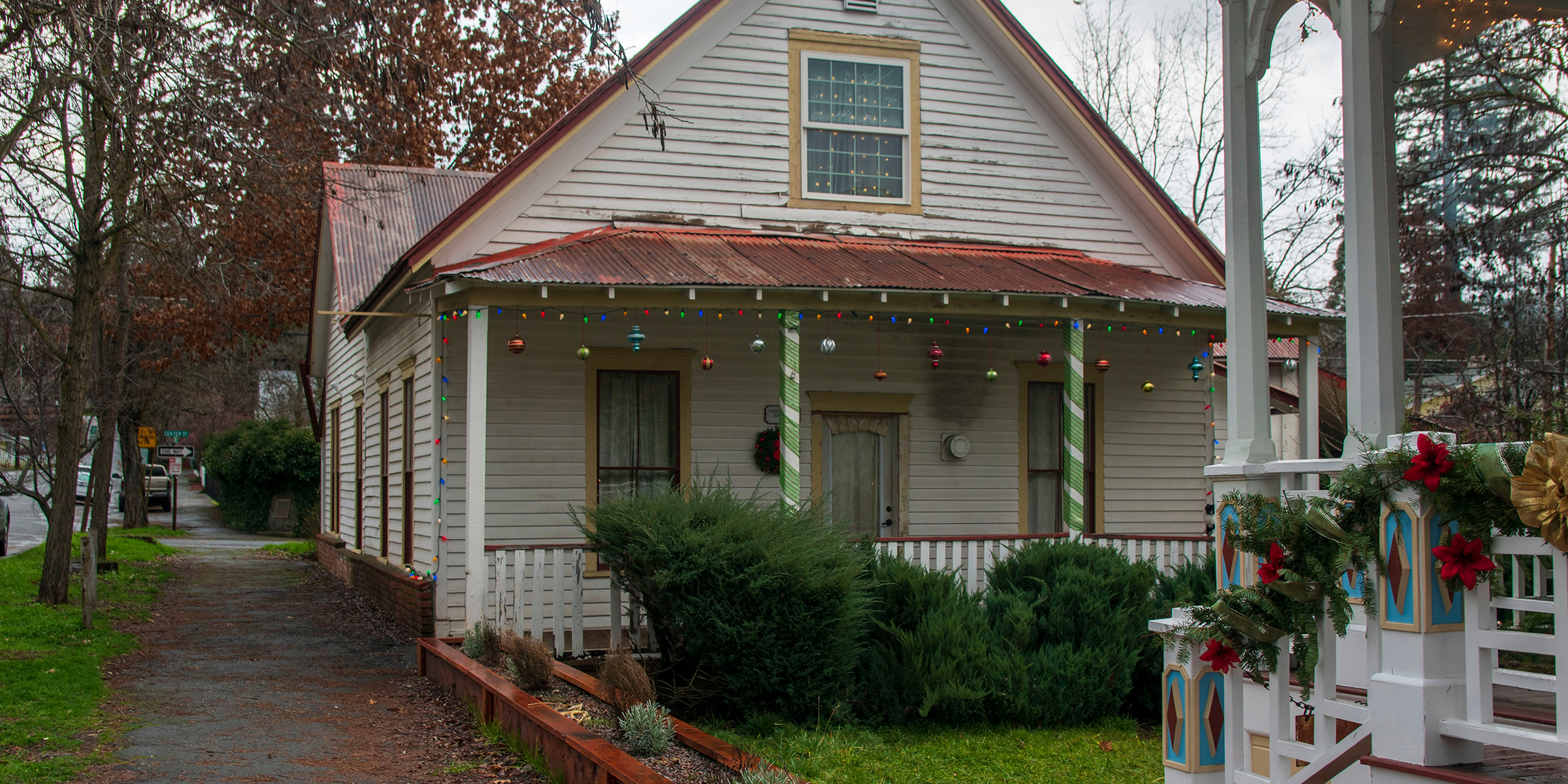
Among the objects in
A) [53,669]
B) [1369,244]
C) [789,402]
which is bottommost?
[53,669]

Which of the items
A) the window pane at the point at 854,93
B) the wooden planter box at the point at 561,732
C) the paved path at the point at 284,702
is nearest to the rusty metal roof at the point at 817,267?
the window pane at the point at 854,93

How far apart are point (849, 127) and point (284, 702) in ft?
25.5

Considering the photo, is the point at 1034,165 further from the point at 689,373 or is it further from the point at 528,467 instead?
the point at 528,467

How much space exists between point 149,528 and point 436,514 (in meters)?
26.6

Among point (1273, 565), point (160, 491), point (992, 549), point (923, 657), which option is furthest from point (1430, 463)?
point (160, 491)

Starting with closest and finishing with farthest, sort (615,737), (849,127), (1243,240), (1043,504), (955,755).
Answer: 1. (1243,240)
2. (615,737)
3. (955,755)
4. (849,127)
5. (1043,504)

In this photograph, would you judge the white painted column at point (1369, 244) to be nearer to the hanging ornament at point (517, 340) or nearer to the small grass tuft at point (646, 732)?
the small grass tuft at point (646, 732)

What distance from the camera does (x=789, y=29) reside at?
12914 millimetres

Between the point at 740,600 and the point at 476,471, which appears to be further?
the point at 476,471

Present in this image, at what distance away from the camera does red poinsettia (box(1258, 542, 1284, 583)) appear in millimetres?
4121

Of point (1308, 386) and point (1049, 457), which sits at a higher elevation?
point (1308, 386)

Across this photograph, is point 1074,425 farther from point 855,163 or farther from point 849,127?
point 849,127

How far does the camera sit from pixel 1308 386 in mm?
12203

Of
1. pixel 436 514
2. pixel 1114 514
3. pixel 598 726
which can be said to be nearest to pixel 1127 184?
pixel 1114 514
